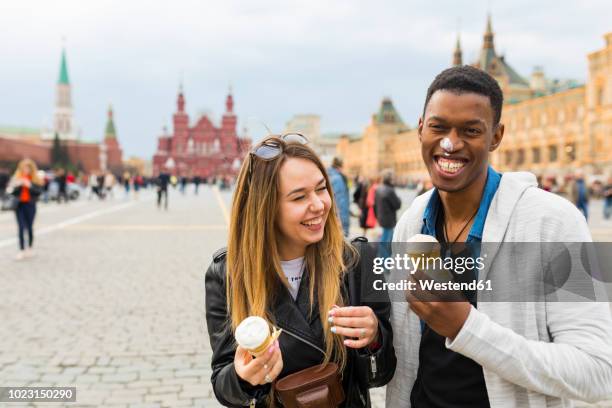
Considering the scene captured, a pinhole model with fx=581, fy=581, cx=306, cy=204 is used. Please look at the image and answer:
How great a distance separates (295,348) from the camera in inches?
69.6

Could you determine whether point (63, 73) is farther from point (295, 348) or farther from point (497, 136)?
point (497, 136)

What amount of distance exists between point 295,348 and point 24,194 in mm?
9563

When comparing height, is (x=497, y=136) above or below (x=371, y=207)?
above

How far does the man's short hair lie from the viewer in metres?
1.56

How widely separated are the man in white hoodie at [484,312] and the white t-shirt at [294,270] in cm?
35

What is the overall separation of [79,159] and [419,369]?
385 feet

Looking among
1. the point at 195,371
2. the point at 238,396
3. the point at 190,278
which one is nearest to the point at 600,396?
the point at 238,396

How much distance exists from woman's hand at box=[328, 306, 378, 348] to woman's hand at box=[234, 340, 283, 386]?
173mm

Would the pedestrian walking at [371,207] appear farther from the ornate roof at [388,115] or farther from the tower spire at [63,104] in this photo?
the tower spire at [63,104]

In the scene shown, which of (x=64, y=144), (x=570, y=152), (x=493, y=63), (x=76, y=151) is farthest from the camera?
(x=76, y=151)

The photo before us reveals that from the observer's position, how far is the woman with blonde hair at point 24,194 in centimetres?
995

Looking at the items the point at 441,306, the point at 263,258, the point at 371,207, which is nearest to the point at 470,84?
the point at 441,306

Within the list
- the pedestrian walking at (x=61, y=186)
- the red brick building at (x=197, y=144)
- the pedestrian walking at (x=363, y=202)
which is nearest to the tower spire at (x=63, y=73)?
the red brick building at (x=197, y=144)

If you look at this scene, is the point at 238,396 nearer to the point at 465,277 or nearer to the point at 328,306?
the point at 328,306
